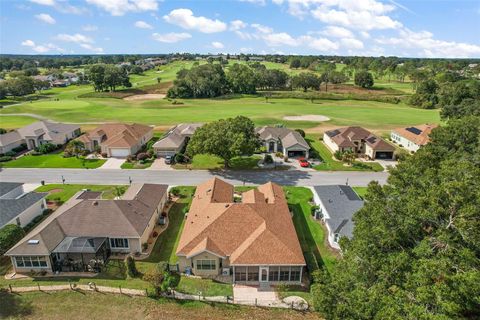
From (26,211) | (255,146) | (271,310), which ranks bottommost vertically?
(271,310)

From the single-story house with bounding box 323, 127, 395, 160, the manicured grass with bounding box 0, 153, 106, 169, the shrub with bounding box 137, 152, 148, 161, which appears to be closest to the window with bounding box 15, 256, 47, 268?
the manicured grass with bounding box 0, 153, 106, 169

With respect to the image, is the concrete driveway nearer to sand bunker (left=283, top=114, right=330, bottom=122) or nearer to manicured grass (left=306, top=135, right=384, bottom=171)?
manicured grass (left=306, top=135, right=384, bottom=171)

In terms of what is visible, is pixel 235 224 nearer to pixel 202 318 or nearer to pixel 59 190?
pixel 202 318

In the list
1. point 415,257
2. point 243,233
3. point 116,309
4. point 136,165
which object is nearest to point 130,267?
point 116,309

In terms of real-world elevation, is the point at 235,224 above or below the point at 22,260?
above

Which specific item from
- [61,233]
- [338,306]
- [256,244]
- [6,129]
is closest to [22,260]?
[61,233]

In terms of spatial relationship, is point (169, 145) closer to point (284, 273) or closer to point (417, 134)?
point (284, 273)

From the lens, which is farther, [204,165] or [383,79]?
[383,79]
